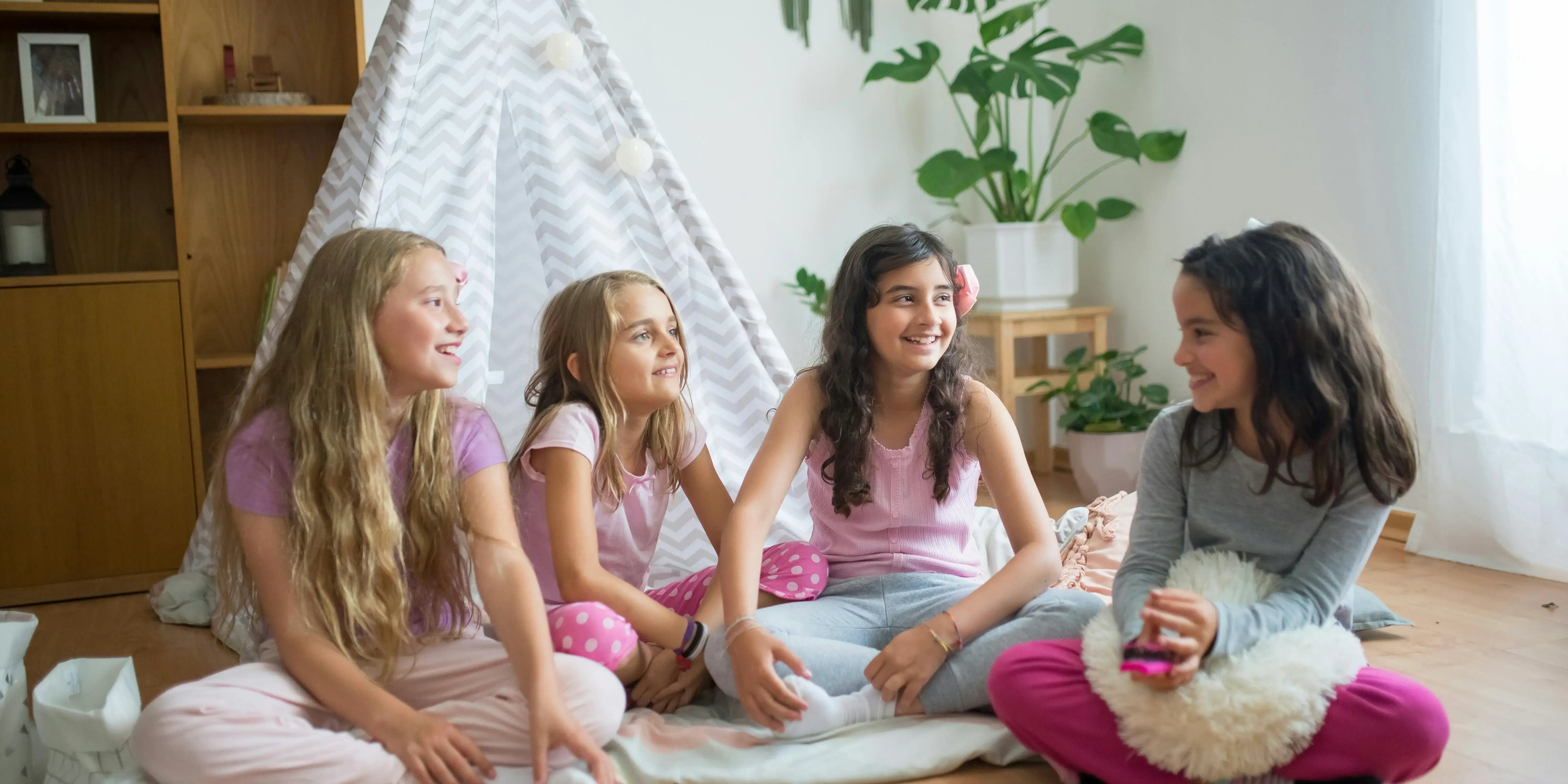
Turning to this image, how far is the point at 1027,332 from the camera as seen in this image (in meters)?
3.19

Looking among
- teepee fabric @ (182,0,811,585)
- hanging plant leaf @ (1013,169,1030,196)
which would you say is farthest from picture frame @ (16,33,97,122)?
hanging plant leaf @ (1013,169,1030,196)

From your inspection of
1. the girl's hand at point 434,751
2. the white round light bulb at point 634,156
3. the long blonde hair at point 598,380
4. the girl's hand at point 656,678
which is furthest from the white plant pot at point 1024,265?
the girl's hand at point 434,751

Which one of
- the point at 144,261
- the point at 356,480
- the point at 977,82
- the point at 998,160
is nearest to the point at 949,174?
the point at 998,160

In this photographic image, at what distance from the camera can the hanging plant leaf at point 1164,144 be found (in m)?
3.12

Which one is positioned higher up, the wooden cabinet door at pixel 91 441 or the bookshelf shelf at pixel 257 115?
the bookshelf shelf at pixel 257 115

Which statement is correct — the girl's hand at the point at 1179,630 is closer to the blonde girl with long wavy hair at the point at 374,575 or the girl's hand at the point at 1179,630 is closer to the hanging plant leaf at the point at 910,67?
the blonde girl with long wavy hair at the point at 374,575

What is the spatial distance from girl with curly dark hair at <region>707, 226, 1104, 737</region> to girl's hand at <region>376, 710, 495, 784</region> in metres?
0.31

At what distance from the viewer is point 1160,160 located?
3.14 metres

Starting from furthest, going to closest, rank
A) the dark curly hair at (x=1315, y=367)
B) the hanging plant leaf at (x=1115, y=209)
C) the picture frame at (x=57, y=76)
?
the hanging plant leaf at (x=1115, y=209) → the picture frame at (x=57, y=76) → the dark curly hair at (x=1315, y=367)

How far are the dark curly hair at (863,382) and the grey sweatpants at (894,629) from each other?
0.13 meters

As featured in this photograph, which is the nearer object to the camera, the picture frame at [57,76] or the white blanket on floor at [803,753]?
the white blanket on floor at [803,753]

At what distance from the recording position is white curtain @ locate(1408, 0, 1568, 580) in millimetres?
2180

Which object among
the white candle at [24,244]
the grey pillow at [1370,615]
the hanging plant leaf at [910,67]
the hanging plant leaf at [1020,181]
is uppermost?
the hanging plant leaf at [910,67]

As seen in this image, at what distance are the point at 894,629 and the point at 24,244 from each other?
6.62ft
